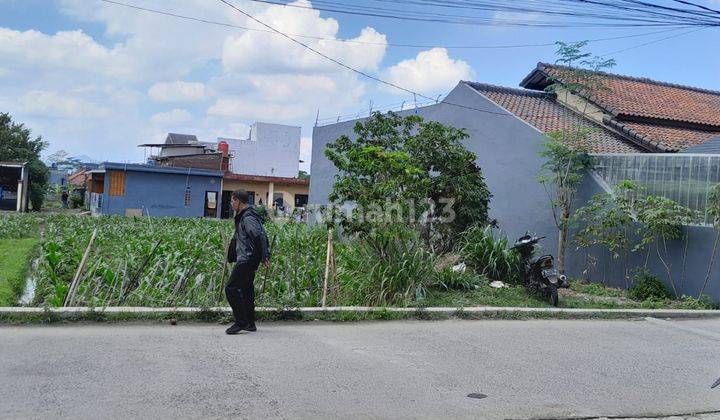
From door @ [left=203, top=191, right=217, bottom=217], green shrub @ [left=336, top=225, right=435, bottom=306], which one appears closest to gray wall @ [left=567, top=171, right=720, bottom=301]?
green shrub @ [left=336, top=225, right=435, bottom=306]

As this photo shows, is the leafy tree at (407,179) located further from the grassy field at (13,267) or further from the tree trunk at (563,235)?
the grassy field at (13,267)

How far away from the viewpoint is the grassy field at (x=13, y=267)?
369 inches

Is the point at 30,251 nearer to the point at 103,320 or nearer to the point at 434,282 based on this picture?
the point at 103,320

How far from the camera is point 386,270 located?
9.68 m

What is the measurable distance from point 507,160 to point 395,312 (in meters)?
8.63

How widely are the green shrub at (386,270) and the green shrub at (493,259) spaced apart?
8.20 feet

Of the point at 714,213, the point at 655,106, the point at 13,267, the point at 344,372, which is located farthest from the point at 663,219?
the point at 13,267

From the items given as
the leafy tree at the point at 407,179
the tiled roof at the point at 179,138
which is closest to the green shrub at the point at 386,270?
the leafy tree at the point at 407,179

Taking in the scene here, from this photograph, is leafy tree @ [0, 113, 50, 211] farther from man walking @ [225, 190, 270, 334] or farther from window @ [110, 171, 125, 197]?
man walking @ [225, 190, 270, 334]

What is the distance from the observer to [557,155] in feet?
44.6

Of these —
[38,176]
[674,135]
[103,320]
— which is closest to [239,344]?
[103,320]

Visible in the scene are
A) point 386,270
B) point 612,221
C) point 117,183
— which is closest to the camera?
point 386,270

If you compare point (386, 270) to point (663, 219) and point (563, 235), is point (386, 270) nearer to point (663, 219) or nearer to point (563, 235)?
point (663, 219)

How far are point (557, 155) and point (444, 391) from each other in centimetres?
916
